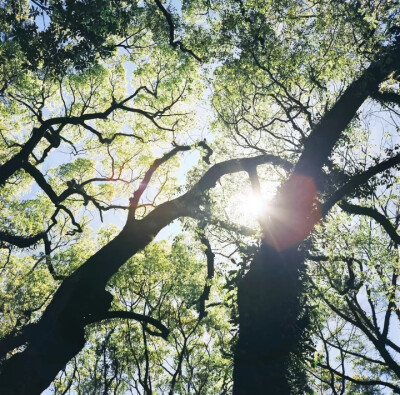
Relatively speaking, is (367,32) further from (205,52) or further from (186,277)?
(186,277)

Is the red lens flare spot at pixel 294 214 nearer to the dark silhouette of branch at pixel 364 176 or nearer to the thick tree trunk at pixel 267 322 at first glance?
the thick tree trunk at pixel 267 322

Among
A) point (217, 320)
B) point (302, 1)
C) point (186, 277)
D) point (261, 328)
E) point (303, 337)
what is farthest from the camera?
point (217, 320)

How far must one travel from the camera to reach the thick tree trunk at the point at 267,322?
14.5 feet

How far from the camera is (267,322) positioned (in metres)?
5.09

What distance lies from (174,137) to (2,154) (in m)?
8.26

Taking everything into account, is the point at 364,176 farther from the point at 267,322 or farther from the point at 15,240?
the point at 15,240

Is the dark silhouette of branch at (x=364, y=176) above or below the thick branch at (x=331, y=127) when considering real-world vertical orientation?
below

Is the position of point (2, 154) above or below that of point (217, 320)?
above

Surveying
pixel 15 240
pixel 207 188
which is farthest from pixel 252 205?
pixel 15 240

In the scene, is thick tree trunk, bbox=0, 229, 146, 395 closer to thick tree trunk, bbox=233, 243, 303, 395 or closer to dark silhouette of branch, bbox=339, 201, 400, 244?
thick tree trunk, bbox=233, 243, 303, 395

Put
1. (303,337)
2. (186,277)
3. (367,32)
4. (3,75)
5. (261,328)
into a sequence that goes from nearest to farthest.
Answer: (261,328) < (303,337) < (367,32) < (3,75) < (186,277)

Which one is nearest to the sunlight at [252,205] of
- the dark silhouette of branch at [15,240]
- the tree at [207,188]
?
the tree at [207,188]

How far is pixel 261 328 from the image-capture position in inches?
198

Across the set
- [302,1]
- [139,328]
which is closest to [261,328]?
[302,1]
